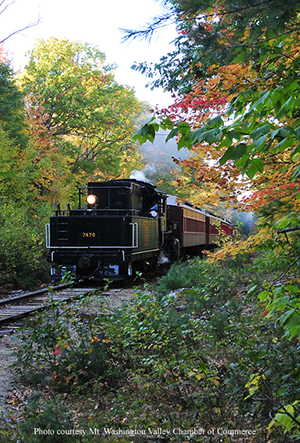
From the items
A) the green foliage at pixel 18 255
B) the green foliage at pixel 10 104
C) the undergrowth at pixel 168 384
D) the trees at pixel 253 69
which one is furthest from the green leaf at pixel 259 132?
the green foliage at pixel 10 104

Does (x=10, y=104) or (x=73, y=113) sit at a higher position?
(x=73, y=113)

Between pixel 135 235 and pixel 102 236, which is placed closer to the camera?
pixel 135 235

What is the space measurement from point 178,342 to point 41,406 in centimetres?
173

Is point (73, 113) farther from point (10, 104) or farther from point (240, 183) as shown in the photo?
point (240, 183)

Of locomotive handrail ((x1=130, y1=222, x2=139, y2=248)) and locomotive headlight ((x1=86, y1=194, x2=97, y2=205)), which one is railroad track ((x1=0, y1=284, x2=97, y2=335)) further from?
locomotive headlight ((x1=86, y1=194, x2=97, y2=205))

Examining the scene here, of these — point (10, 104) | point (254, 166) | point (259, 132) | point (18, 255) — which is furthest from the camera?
point (10, 104)

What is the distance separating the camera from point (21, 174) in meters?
18.3

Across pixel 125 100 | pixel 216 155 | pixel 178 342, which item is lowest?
pixel 178 342

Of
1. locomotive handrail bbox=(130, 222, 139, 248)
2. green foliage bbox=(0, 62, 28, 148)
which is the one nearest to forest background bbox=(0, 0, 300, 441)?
locomotive handrail bbox=(130, 222, 139, 248)

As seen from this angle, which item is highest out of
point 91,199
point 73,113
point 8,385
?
point 73,113

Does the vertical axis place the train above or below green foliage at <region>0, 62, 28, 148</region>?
below

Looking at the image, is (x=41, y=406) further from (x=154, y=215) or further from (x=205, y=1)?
(x=154, y=215)

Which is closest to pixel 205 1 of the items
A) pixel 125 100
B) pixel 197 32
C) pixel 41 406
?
pixel 197 32

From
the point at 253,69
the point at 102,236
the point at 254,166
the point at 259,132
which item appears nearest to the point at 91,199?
the point at 102,236
